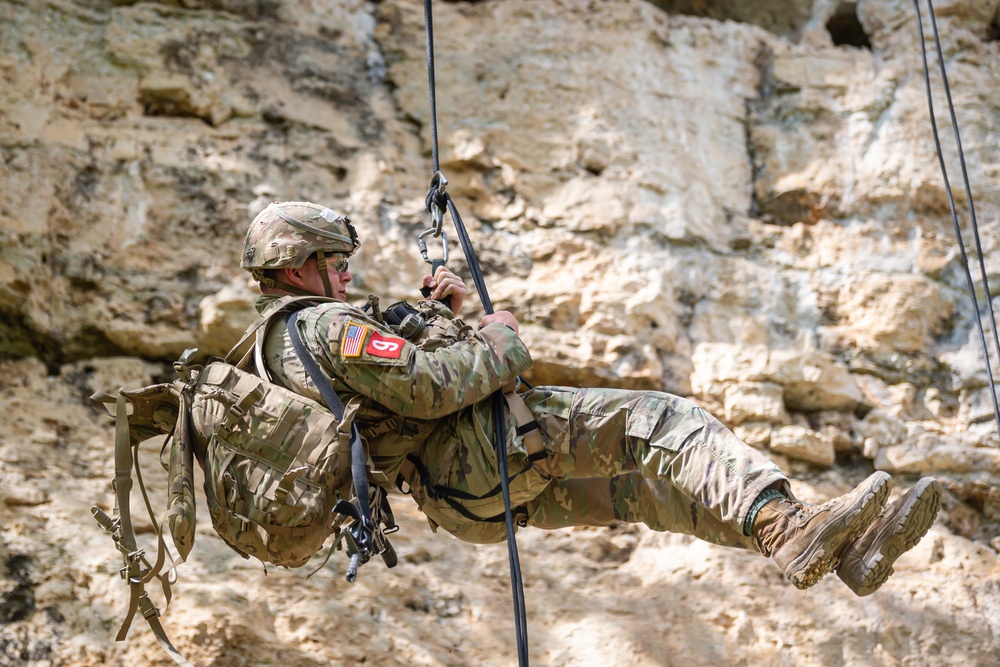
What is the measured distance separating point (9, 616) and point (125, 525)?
1325mm

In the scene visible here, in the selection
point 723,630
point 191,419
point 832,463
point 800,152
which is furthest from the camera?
point 800,152

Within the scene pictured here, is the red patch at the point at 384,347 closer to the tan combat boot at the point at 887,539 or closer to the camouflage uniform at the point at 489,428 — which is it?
the camouflage uniform at the point at 489,428

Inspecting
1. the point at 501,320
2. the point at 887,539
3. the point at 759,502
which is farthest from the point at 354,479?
the point at 887,539

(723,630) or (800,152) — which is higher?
(800,152)

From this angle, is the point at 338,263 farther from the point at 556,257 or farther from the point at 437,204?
the point at 556,257

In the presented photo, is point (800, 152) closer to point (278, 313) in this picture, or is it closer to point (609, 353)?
point (609, 353)

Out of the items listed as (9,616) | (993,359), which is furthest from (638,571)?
(9,616)

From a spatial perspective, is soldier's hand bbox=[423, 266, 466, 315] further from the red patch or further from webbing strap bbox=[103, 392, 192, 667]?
webbing strap bbox=[103, 392, 192, 667]

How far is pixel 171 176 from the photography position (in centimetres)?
679

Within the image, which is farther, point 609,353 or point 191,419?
point 609,353

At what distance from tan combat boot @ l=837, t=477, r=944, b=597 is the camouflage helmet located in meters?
2.10

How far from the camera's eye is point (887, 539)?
3.58 meters

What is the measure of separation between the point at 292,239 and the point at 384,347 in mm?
659

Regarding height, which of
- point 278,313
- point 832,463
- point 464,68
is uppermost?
point 464,68
